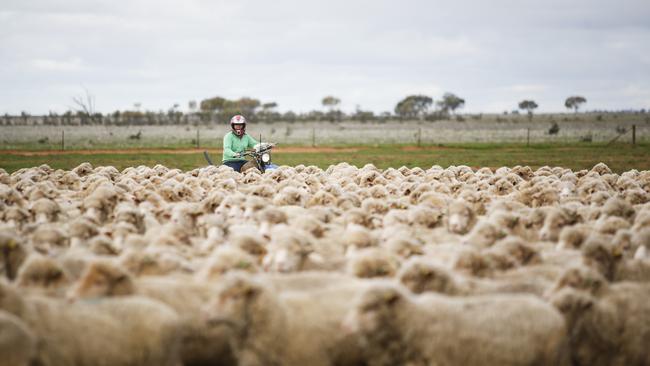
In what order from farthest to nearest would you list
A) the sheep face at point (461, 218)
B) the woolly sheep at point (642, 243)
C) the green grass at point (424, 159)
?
the green grass at point (424, 159), the sheep face at point (461, 218), the woolly sheep at point (642, 243)

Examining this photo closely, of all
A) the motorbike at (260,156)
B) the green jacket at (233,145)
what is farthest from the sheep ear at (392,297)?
Result: the green jacket at (233,145)

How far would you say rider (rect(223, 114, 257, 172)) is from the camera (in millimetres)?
14279

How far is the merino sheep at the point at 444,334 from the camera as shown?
4.53 metres

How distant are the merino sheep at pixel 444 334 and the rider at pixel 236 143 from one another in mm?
9953

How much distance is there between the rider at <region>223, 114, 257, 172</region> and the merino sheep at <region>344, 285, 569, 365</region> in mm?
9953

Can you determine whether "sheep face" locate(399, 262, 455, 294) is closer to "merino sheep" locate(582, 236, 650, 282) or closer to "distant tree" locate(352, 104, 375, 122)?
"merino sheep" locate(582, 236, 650, 282)

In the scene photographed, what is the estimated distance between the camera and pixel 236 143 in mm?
14727

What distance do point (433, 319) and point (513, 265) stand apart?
5.37 ft

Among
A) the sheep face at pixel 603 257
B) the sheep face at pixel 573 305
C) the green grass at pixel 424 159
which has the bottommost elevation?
the sheep face at pixel 573 305

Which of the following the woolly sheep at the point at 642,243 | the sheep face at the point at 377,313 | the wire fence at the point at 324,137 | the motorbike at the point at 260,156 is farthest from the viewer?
the wire fence at the point at 324,137

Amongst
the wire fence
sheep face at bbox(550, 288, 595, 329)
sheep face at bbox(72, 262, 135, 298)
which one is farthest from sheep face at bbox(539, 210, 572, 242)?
the wire fence

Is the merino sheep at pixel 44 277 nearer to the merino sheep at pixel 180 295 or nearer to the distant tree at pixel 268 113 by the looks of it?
the merino sheep at pixel 180 295

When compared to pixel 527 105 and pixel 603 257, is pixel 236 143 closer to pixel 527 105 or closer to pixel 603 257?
pixel 603 257

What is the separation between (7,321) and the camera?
3.79 metres
